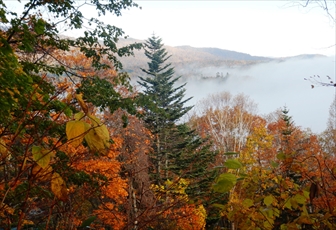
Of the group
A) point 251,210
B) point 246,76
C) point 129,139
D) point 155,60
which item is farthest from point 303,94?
point 251,210

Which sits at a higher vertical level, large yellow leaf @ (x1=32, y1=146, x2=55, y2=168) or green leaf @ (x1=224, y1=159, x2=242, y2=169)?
large yellow leaf @ (x1=32, y1=146, x2=55, y2=168)

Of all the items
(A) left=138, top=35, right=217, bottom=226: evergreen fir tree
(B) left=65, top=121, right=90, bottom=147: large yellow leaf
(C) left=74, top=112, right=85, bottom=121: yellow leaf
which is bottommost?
(A) left=138, top=35, right=217, bottom=226: evergreen fir tree

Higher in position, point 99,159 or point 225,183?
point 225,183

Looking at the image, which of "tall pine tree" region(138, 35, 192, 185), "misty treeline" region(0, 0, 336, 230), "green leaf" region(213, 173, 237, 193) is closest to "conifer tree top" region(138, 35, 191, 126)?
"tall pine tree" region(138, 35, 192, 185)

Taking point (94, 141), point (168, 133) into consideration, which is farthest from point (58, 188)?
point (168, 133)

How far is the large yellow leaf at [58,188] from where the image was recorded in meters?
0.84

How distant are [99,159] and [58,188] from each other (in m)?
9.00

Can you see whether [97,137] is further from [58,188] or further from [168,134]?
[168,134]

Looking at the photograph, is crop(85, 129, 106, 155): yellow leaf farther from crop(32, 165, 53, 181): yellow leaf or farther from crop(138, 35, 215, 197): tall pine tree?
crop(138, 35, 215, 197): tall pine tree

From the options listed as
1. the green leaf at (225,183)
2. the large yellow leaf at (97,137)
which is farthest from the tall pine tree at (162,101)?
the large yellow leaf at (97,137)

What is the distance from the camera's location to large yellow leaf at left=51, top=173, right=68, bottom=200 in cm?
84

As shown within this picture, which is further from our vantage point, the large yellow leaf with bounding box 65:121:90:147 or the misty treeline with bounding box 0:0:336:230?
the misty treeline with bounding box 0:0:336:230

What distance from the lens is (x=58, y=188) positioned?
854mm

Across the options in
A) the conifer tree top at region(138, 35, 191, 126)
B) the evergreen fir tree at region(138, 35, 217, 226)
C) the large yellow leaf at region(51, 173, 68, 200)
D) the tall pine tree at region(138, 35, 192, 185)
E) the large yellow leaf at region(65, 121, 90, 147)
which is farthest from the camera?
the conifer tree top at region(138, 35, 191, 126)
